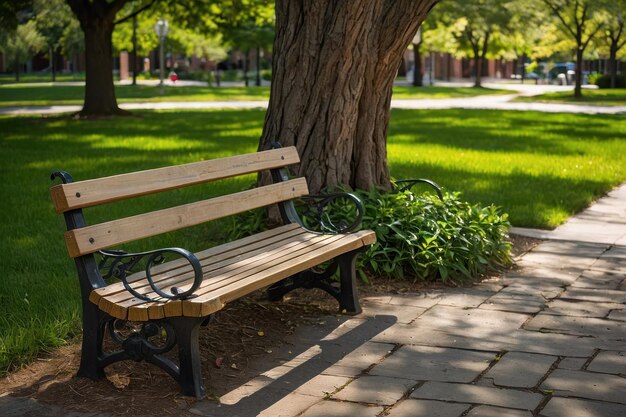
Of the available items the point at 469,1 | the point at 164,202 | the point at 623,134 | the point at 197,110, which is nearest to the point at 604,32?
the point at 469,1

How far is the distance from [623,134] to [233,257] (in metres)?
16.3

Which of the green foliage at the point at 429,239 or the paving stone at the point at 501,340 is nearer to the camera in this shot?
the paving stone at the point at 501,340

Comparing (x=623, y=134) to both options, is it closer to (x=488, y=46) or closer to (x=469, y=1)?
(x=469, y=1)

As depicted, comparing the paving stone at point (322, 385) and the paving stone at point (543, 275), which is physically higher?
the paving stone at point (543, 275)

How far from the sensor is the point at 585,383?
16.3 feet

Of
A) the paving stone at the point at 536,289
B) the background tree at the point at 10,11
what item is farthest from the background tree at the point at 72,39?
the paving stone at the point at 536,289

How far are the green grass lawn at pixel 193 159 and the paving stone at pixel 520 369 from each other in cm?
225

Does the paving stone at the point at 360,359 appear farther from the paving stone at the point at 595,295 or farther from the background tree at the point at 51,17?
the background tree at the point at 51,17

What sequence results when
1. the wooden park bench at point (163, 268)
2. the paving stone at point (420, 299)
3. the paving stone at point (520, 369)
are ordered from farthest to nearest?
the paving stone at point (420, 299) < the paving stone at point (520, 369) < the wooden park bench at point (163, 268)

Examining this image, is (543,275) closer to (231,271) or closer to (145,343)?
(231,271)

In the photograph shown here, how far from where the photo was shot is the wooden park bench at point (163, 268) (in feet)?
15.1

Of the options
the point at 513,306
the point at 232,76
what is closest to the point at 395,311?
the point at 513,306

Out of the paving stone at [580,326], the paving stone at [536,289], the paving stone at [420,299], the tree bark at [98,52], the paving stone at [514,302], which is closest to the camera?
the paving stone at [580,326]

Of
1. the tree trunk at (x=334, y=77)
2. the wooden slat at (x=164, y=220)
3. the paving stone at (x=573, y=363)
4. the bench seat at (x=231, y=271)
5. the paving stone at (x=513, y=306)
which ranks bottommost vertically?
the paving stone at (x=573, y=363)
